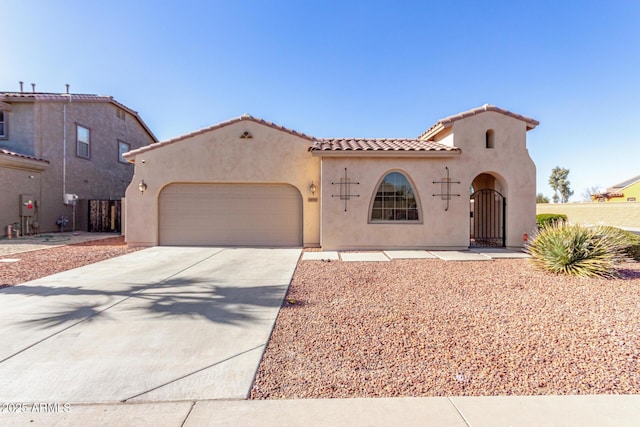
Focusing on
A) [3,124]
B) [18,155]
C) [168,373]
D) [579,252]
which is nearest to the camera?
[168,373]

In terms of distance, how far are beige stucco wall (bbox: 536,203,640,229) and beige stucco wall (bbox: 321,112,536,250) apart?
17.5 metres

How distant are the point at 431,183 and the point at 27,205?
18982 millimetres

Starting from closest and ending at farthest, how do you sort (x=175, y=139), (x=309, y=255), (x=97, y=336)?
(x=97, y=336), (x=309, y=255), (x=175, y=139)

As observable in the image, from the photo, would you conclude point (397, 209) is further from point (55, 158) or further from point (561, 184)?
point (561, 184)

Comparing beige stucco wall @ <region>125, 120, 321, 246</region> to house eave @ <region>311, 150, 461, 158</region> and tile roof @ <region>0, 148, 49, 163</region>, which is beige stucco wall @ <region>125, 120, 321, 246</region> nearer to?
house eave @ <region>311, 150, 461, 158</region>

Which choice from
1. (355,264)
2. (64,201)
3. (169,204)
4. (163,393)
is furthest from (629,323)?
(64,201)

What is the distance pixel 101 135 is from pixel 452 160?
68.4 ft

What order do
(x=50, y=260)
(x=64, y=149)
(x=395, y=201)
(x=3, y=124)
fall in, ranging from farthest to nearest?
(x=64, y=149) < (x=3, y=124) < (x=395, y=201) < (x=50, y=260)

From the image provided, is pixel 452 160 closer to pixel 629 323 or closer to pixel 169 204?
pixel 629 323

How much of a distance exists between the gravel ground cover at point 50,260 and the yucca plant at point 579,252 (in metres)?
12.5

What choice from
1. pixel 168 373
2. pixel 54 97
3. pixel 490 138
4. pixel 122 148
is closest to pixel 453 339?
pixel 168 373

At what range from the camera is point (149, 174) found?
12.3 metres

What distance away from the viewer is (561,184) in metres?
55.0

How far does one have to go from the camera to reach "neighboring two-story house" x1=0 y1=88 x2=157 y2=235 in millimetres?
15266
